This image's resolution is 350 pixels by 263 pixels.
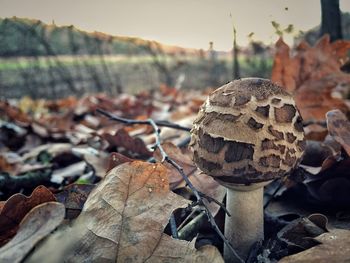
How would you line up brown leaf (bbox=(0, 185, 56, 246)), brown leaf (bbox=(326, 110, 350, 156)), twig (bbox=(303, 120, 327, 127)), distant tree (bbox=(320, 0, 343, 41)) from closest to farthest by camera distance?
brown leaf (bbox=(0, 185, 56, 246))
brown leaf (bbox=(326, 110, 350, 156))
distant tree (bbox=(320, 0, 343, 41))
twig (bbox=(303, 120, 327, 127))

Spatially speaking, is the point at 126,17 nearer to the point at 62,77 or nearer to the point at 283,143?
the point at 283,143

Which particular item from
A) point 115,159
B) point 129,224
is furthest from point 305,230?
point 115,159

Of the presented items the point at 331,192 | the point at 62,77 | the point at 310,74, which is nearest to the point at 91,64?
the point at 62,77

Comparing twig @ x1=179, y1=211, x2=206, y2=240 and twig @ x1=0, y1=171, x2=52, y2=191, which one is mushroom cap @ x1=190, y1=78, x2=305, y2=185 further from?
twig @ x1=0, y1=171, x2=52, y2=191

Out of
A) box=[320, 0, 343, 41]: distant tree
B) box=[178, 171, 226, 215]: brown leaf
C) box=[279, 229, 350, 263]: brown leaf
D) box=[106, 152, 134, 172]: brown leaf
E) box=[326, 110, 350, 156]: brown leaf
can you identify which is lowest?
box=[279, 229, 350, 263]: brown leaf

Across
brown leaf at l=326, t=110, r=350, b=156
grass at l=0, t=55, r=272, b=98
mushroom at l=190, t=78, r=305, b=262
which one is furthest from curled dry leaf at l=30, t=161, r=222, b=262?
grass at l=0, t=55, r=272, b=98

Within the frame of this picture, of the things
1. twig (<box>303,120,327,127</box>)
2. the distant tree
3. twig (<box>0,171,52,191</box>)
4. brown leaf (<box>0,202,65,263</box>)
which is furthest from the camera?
twig (<box>303,120,327,127</box>)
